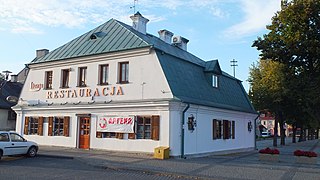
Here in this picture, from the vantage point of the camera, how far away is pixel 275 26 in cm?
2467

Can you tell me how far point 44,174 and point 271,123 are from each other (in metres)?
98.6

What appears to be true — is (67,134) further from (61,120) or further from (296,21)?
(296,21)

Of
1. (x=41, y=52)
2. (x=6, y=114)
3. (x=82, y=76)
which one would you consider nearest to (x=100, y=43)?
(x=82, y=76)

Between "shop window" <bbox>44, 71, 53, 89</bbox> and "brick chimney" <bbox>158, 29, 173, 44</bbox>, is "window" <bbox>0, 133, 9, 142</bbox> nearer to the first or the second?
"shop window" <bbox>44, 71, 53, 89</bbox>

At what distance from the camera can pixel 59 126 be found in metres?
23.6

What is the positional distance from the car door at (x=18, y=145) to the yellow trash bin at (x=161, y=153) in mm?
6662

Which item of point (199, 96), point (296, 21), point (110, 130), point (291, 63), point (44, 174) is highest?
point (296, 21)

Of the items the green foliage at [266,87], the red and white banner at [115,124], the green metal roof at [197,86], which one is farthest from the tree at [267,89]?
the red and white banner at [115,124]

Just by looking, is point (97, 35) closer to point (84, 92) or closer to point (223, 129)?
point (84, 92)

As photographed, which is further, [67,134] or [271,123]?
[271,123]

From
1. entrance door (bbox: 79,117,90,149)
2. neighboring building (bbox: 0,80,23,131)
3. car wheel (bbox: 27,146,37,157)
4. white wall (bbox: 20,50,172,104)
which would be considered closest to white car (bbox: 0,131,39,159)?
car wheel (bbox: 27,146,37,157)

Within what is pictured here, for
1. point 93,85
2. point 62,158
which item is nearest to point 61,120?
point 93,85

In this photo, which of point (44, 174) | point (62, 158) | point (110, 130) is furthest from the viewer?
point (110, 130)

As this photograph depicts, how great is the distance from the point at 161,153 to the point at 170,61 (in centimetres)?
580
